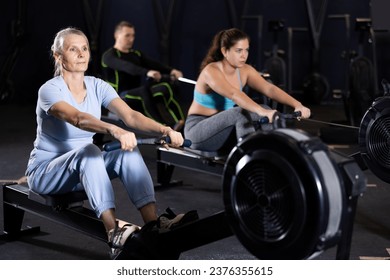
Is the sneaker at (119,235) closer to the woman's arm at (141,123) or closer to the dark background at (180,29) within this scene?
the woman's arm at (141,123)

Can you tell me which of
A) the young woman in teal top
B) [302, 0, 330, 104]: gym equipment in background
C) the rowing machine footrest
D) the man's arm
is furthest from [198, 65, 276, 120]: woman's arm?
[302, 0, 330, 104]: gym equipment in background

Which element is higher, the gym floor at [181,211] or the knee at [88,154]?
the knee at [88,154]

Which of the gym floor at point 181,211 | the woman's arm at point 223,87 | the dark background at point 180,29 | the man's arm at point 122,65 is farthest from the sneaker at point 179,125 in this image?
the dark background at point 180,29

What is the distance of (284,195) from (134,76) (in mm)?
3380

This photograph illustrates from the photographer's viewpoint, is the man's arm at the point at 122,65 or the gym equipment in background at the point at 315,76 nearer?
the man's arm at the point at 122,65

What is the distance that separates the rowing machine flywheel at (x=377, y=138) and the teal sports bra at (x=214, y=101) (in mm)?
811

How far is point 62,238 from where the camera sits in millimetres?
3197

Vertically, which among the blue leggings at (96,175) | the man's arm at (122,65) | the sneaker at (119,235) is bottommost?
the sneaker at (119,235)

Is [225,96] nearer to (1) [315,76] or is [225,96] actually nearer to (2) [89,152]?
(2) [89,152]

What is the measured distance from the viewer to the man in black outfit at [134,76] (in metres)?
5.15

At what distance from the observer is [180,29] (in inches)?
312

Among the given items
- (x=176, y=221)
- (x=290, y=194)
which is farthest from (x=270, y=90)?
(x=290, y=194)
